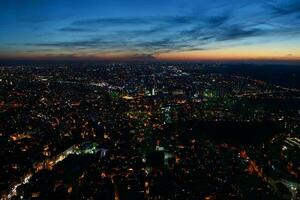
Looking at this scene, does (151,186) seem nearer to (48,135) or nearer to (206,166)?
(206,166)

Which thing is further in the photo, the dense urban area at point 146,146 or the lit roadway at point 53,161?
the lit roadway at point 53,161

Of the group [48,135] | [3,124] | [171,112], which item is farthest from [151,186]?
[171,112]

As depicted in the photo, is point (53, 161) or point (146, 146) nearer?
point (53, 161)

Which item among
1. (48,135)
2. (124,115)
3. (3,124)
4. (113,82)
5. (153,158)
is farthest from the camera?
(113,82)

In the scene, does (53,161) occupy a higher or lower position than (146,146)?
lower

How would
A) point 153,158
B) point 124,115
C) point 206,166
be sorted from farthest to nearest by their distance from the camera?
1. point 124,115
2. point 153,158
3. point 206,166

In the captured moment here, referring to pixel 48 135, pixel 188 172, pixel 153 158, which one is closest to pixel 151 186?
pixel 188 172

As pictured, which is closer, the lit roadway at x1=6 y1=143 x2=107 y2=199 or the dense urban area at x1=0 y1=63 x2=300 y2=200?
the dense urban area at x1=0 y1=63 x2=300 y2=200

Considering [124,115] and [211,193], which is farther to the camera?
[124,115]
